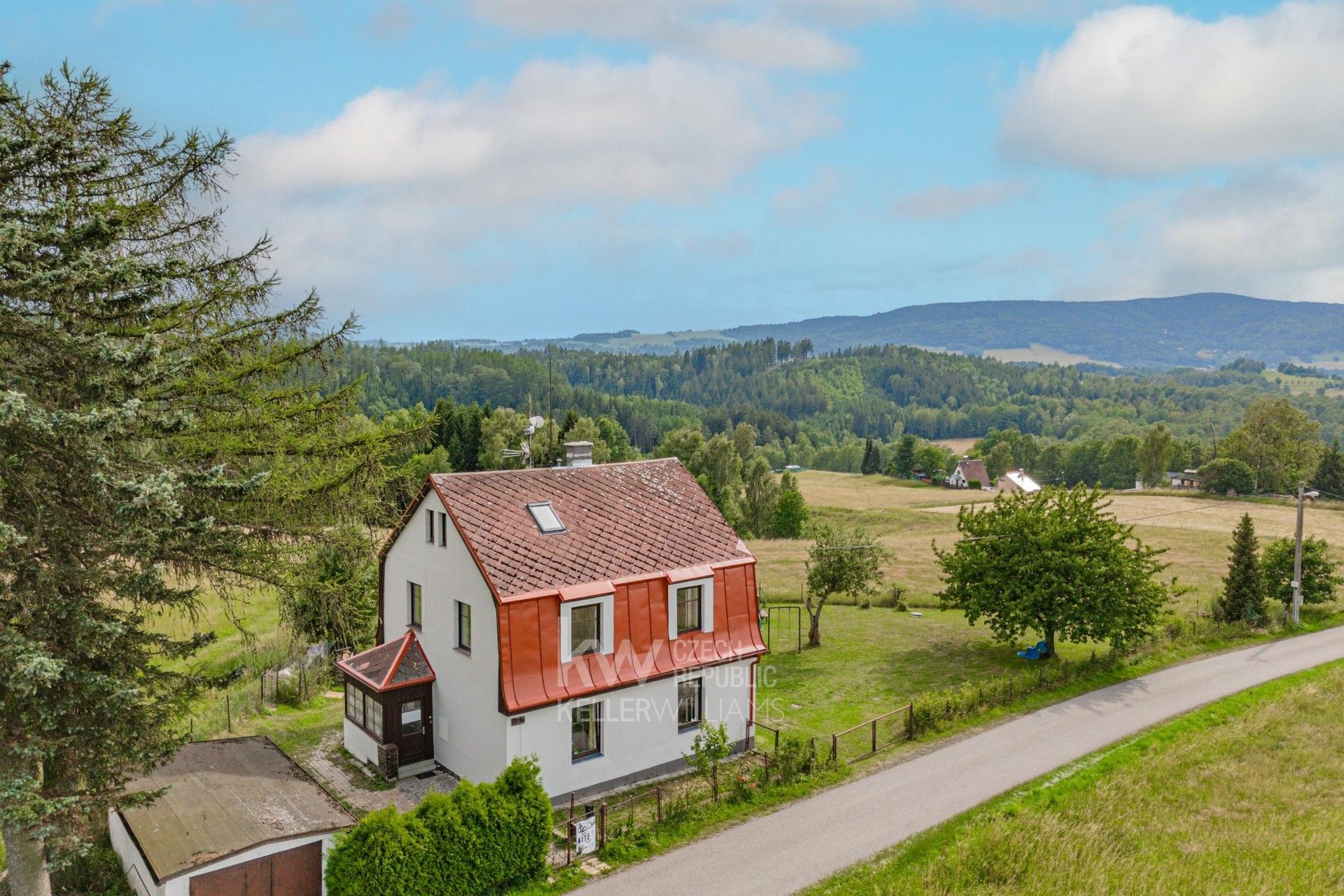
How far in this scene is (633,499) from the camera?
22516 millimetres

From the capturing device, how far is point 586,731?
1919 centimetres

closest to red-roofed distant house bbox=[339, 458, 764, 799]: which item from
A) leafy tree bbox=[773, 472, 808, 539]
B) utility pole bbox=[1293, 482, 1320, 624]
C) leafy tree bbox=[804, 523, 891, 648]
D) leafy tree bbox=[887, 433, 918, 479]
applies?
leafy tree bbox=[804, 523, 891, 648]

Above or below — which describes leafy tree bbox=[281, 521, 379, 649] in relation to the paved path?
above

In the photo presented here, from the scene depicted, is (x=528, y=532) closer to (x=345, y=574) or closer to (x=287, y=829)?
(x=287, y=829)

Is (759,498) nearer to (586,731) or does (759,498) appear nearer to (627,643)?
(627,643)

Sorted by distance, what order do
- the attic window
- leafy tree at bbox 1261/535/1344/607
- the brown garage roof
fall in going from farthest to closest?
leafy tree at bbox 1261/535/1344/607
the attic window
the brown garage roof

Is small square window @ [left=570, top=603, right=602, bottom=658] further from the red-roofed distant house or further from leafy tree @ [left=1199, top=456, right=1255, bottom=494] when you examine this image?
leafy tree @ [left=1199, top=456, right=1255, bottom=494]

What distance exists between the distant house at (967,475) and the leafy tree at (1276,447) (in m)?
29.8

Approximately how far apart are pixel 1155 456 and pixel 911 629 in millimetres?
86909

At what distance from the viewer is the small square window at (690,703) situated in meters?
20.6

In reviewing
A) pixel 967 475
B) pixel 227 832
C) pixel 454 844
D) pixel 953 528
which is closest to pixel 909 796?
pixel 454 844

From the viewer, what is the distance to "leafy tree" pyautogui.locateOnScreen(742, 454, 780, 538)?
2921 inches

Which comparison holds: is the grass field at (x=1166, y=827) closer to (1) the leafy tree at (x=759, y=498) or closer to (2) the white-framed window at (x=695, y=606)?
(2) the white-framed window at (x=695, y=606)

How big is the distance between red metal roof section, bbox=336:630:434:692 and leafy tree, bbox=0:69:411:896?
4.62 meters
